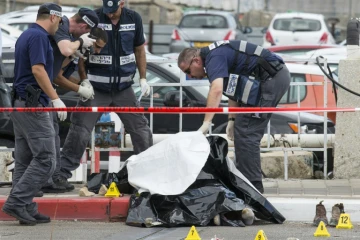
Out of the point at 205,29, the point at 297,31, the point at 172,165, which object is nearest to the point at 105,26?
the point at 172,165

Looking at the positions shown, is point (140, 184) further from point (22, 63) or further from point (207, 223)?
point (22, 63)

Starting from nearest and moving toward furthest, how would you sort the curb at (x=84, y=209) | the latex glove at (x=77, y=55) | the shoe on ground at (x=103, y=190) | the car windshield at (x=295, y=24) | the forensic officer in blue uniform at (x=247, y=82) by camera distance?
1. the curb at (x=84, y=209)
2. the forensic officer in blue uniform at (x=247, y=82)
3. the latex glove at (x=77, y=55)
4. the shoe on ground at (x=103, y=190)
5. the car windshield at (x=295, y=24)

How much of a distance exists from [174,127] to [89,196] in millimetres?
3194

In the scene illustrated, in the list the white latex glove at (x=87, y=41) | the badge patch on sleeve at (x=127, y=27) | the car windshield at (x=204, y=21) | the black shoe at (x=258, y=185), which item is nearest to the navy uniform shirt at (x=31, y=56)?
the white latex glove at (x=87, y=41)

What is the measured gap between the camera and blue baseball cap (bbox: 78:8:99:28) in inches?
399

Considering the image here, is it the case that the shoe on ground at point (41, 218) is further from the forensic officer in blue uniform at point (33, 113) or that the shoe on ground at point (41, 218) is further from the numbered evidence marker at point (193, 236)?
the numbered evidence marker at point (193, 236)

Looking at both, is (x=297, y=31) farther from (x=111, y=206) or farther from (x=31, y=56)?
(x=31, y=56)

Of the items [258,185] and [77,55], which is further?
[258,185]

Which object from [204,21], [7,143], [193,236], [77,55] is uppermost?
[77,55]

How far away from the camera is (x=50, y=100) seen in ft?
31.7

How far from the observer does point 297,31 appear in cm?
3195

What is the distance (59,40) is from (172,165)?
1.51m

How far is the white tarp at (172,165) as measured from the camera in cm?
948

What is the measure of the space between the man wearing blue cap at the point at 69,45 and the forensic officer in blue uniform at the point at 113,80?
0.45 feet
